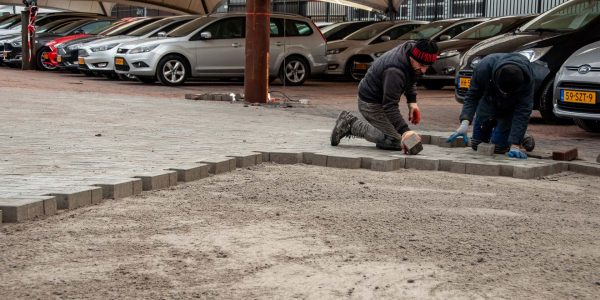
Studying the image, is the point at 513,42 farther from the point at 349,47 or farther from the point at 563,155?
the point at 349,47

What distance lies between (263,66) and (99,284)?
1210 centimetres

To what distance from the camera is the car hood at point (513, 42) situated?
44.2ft

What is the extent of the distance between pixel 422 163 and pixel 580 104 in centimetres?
333

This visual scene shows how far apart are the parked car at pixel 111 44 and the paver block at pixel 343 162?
1419 cm

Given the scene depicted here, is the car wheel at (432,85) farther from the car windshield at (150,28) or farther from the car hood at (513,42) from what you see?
the car hood at (513,42)

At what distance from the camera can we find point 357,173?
8266 millimetres

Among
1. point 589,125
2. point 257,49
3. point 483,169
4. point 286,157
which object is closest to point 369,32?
point 257,49

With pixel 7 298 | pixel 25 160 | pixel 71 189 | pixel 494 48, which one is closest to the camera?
pixel 7 298

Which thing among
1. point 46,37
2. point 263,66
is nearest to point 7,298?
point 263,66

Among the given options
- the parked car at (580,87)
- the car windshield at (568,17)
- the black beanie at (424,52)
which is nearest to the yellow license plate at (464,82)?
the car windshield at (568,17)

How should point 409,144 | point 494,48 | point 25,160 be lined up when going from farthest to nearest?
point 494,48 < point 409,144 < point 25,160

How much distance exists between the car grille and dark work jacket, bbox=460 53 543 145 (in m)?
1.81

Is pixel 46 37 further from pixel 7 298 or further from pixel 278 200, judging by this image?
pixel 7 298

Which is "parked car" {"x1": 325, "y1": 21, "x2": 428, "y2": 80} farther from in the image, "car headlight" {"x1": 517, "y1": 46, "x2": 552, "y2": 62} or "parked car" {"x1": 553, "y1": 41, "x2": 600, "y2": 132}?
"parked car" {"x1": 553, "y1": 41, "x2": 600, "y2": 132}
